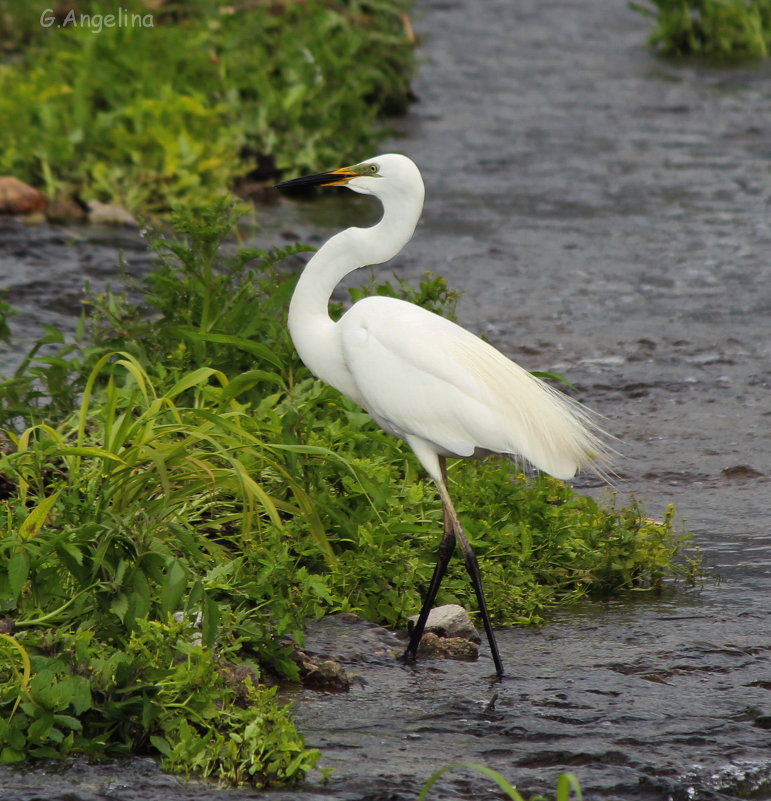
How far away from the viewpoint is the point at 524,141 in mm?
12367

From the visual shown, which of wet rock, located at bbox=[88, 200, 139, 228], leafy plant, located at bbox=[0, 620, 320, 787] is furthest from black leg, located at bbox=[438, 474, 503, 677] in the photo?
wet rock, located at bbox=[88, 200, 139, 228]

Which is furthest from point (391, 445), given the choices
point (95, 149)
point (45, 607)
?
point (95, 149)

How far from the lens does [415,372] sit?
4.79 metres

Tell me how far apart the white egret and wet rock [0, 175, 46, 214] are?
5154mm

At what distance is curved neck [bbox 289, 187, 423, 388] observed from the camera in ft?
16.0

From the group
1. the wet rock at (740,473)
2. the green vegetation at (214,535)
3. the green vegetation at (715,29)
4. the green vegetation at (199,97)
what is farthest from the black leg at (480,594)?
the green vegetation at (715,29)

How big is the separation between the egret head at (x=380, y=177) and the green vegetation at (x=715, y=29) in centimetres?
1044

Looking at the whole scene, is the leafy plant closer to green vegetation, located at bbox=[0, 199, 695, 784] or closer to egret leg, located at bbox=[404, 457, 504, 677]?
green vegetation, located at bbox=[0, 199, 695, 784]

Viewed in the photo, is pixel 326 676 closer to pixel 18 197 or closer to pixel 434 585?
pixel 434 585

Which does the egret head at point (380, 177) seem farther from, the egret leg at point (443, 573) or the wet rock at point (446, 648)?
the wet rock at point (446, 648)

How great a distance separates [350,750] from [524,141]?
361 inches

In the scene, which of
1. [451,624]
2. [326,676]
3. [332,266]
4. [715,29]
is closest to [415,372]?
[332,266]

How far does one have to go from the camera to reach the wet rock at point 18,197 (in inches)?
377

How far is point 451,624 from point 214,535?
93 cm
